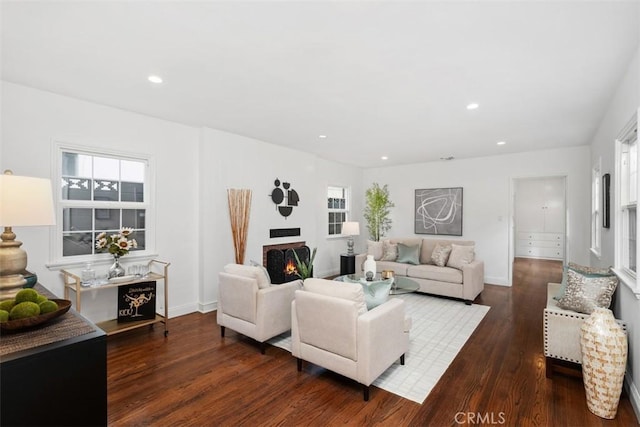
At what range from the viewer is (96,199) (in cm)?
345

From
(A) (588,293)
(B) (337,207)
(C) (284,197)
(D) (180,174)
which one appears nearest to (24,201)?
(D) (180,174)

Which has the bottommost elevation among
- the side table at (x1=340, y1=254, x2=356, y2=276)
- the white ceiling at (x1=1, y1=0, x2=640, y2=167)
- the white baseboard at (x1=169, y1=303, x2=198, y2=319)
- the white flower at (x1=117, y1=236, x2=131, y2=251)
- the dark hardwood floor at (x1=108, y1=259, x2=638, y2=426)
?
the dark hardwood floor at (x1=108, y1=259, x2=638, y2=426)

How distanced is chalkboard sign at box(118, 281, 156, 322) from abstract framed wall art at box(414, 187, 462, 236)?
549 cm

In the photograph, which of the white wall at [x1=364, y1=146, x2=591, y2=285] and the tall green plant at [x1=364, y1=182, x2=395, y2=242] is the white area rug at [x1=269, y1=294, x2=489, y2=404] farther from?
the tall green plant at [x1=364, y1=182, x2=395, y2=242]

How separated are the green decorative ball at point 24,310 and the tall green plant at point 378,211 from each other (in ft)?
20.9

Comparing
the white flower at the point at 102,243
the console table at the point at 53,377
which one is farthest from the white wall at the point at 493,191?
the console table at the point at 53,377

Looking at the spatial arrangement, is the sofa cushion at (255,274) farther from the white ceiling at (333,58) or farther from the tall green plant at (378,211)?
the tall green plant at (378,211)

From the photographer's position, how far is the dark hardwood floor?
2078 millimetres

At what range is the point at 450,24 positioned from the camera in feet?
6.31

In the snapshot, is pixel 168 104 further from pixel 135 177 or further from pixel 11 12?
pixel 11 12

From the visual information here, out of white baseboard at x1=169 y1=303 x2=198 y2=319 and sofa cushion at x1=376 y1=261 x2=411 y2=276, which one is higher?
sofa cushion at x1=376 y1=261 x2=411 y2=276

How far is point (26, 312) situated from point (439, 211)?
21.8ft

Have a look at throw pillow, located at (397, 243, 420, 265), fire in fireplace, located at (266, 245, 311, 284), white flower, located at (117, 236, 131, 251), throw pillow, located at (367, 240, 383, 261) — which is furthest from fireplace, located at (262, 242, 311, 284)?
white flower, located at (117, 236, 131, 251)

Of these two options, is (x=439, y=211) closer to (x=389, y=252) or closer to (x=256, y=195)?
(x=389, y=252)
